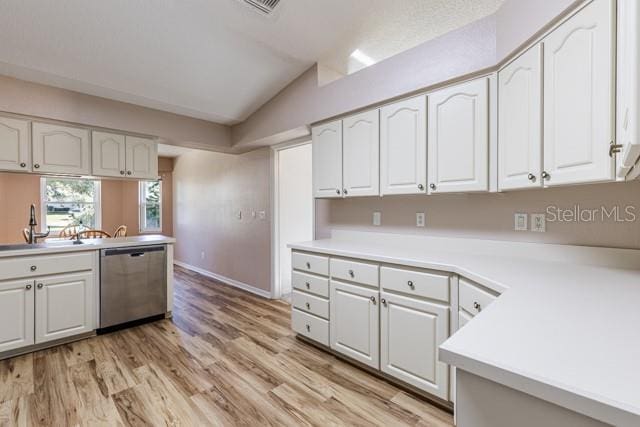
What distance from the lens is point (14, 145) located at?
8.47 feet

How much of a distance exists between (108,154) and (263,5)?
2209mm

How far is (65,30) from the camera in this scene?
7.41 feet

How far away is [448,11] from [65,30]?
287cm

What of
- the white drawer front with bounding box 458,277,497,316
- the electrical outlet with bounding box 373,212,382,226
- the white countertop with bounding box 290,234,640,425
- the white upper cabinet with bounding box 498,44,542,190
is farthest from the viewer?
the electrical outlet with bounding box 373,212,382,226

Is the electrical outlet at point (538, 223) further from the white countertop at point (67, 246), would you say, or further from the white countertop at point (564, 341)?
the white countertop at point (67, 246)

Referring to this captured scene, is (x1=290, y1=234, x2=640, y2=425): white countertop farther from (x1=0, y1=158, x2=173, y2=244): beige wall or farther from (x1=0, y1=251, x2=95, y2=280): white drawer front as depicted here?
(x1=0, y1=158, x2=173, y2=244): beige wall

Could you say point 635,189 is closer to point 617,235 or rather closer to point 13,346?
point 617,235

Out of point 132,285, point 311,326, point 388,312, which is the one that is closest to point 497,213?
point 388,312

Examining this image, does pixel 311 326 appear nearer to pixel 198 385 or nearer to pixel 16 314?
pixel 198 385

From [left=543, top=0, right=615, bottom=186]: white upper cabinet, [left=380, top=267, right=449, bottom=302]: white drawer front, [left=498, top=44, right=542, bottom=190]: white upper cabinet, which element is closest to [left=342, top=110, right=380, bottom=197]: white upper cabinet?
[left=380, top=267, right=449, bottom=302]: white drawer front

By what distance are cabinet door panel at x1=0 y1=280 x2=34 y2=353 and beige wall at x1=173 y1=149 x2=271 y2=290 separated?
7.60 feet

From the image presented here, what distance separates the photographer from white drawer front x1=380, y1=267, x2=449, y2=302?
1731 millimetres

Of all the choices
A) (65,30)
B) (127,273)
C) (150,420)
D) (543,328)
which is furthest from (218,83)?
(543,328)

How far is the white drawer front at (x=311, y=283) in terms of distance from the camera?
2.43m
